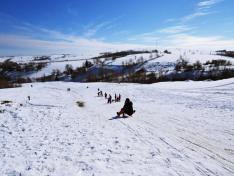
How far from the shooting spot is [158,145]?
13133mm

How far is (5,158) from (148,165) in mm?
6366

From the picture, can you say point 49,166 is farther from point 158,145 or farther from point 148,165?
point 158,145

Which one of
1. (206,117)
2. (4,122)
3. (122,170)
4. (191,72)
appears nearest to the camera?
(122,170)

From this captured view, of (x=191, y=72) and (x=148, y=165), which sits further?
(x=191, y=72)

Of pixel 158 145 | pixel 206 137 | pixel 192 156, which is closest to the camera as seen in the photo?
pixel 192 156

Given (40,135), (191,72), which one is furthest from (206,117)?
(191,72)

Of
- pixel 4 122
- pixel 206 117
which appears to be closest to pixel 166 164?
pixel 206 117

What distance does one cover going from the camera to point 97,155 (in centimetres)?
1184

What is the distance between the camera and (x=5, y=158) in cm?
1141

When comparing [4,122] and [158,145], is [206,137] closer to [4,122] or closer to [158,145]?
[158,145]

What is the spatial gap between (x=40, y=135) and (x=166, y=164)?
8508mm

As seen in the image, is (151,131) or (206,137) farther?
(151,131)

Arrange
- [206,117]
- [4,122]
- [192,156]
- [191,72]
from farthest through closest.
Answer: [191,72]
[206,117]
[4,122]
[192,156]

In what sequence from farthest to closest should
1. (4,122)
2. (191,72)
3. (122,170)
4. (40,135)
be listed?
(191,72)
(4,122)
(40,135)
(122,170)
